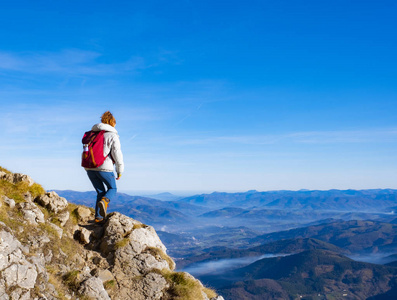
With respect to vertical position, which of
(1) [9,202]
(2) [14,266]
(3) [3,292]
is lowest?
(3) [3,292]

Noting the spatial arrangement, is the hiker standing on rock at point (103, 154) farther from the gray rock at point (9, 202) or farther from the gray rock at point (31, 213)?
the gray rock at point (9, 202)

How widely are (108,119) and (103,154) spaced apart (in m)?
1.67

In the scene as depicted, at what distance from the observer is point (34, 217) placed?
468 inches

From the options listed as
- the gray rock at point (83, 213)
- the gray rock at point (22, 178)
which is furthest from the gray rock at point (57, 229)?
the gray rock at point (22, 178)

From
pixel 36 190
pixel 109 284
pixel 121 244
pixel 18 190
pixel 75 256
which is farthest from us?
pixel 36 190

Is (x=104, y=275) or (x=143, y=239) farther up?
(x=143, y=239)

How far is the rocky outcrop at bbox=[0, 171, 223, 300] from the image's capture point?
9.20 meters

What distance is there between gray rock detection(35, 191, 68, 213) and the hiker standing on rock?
179cm

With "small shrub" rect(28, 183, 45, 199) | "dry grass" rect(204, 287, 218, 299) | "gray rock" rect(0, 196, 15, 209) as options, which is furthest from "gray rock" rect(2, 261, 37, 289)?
"dry grass" rect(204, 287, 218, 299)

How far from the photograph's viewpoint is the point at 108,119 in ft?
43.7

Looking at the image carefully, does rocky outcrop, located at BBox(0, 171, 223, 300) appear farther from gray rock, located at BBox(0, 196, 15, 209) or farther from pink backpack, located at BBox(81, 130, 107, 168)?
pink backpack, located at BBox(81, 130, 107, 168)

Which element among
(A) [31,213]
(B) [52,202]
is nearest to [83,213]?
(B) [52,202]

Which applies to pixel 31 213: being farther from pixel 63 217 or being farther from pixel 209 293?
pixel 209 293

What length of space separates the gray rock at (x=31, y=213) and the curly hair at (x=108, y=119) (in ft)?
14.7
